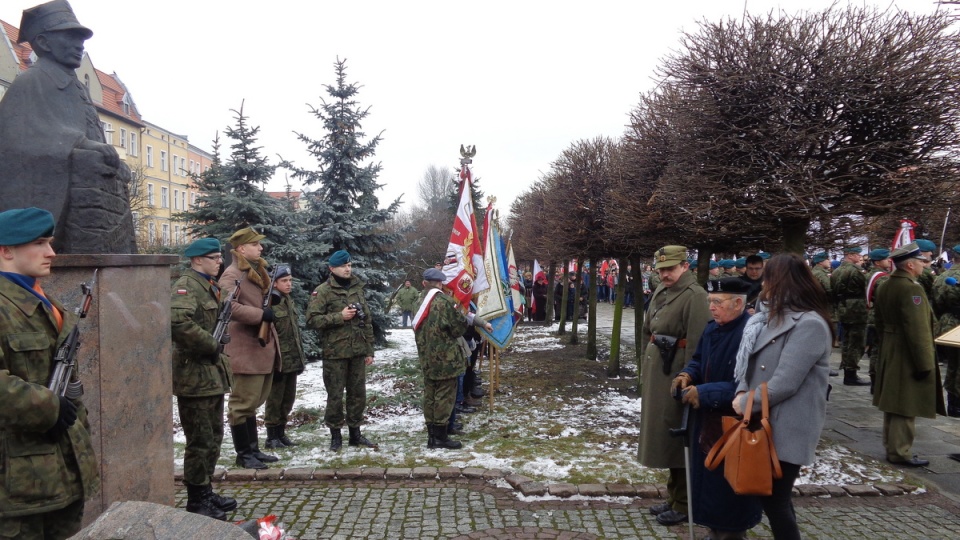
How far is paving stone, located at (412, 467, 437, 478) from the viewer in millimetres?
5434

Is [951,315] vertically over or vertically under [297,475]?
over

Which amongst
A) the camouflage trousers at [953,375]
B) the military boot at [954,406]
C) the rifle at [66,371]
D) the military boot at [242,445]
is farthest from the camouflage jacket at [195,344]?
the military boot at [954,406]

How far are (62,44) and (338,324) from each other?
3.46m

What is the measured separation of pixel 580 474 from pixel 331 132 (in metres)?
10.4

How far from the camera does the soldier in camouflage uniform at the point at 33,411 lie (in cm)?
253

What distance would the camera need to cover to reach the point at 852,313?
1009 centimetres

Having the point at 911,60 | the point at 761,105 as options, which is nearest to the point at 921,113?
the point at 911,60

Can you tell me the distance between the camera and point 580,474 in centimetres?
550

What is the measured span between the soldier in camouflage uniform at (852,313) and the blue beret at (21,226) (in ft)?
34.9

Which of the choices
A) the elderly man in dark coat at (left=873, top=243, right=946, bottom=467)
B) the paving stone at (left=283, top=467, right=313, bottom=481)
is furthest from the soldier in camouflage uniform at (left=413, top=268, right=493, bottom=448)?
the elderly man in dark coat at (left=873, top=243, right=946, bottom=467)

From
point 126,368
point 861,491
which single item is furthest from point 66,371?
point 861,491

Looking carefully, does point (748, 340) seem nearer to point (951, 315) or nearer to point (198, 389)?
point (198, 389)

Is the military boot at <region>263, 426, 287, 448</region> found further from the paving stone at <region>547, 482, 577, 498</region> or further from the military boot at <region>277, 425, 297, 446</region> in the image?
the paving stone at <region>547, 482, 577, 498</region>

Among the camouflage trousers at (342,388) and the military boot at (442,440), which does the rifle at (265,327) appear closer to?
the camouflage trousers at (342,388)
